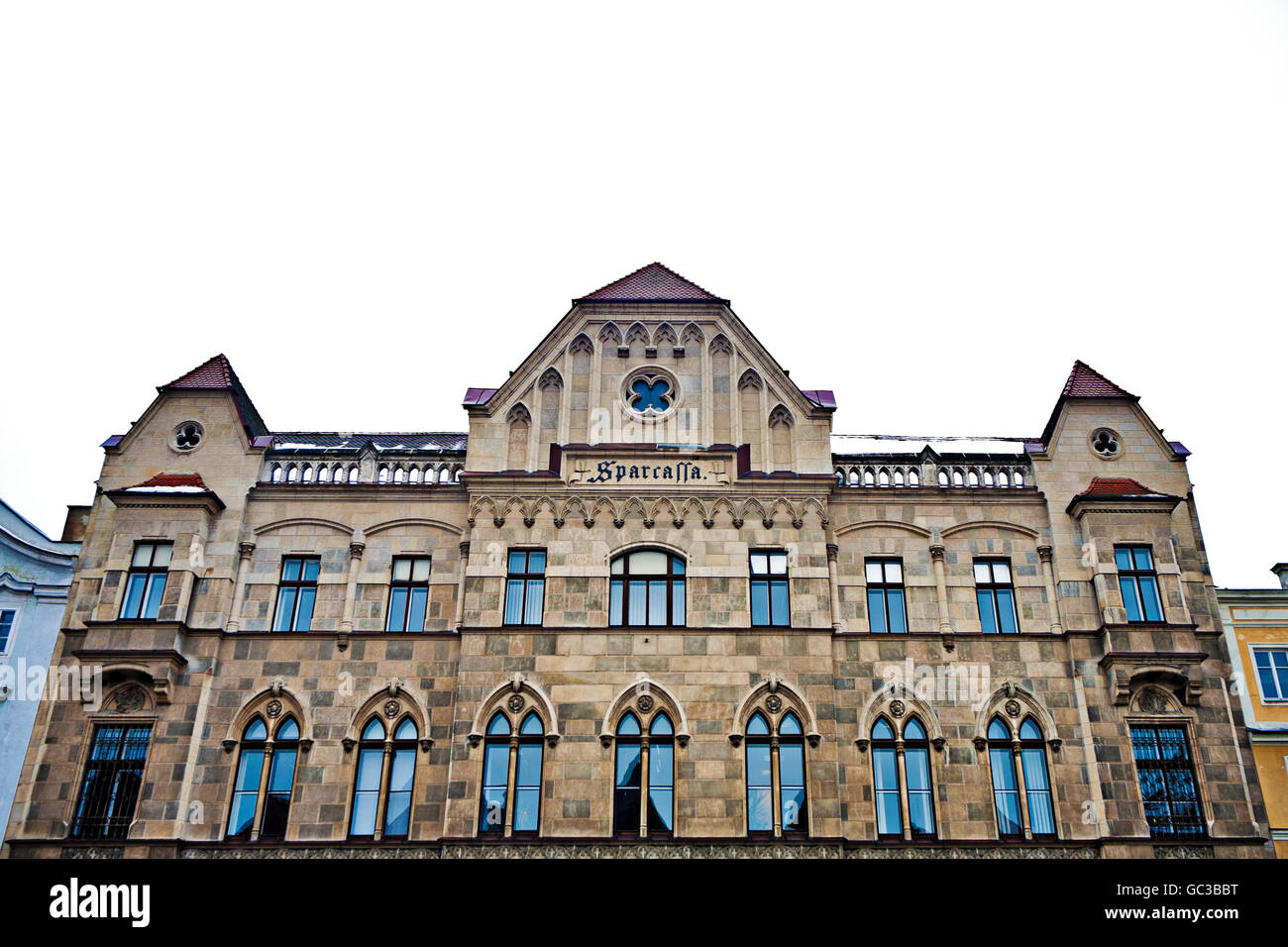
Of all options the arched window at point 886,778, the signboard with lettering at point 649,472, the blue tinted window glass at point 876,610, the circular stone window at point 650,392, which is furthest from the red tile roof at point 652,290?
the arched window at point 886,778

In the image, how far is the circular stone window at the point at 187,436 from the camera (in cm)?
2941

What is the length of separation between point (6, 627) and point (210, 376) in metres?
7.70

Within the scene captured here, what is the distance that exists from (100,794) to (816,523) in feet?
55.6

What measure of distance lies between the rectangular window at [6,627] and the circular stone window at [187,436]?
535 centimetres

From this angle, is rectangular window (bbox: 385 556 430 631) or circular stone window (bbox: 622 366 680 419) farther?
circular stone window (bbox: 622 366 680 419)

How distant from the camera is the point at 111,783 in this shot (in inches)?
1001

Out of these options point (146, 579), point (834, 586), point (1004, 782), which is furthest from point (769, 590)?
point (146, 579)

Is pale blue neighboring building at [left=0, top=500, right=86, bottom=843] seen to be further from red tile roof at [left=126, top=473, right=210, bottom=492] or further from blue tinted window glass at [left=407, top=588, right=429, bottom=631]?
blue tinted window glass at [left=407, top=588, right=429, bottom=631]

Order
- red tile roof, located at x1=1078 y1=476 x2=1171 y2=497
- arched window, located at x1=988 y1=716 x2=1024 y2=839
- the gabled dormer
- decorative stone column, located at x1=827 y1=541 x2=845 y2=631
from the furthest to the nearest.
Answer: the gabled dormer < red tile roof, located at x1=1078 y1=476 x2=1171 y2=497 < decorative stone column, located at x1=827 y1=541 x2=845 y2=631 < arched window, located at x1=988 y1=716 x2=1024 y2=839

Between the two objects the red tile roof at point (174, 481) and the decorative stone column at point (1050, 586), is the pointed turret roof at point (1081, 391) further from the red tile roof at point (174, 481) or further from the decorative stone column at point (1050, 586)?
the red tile roof at point (174, 481)

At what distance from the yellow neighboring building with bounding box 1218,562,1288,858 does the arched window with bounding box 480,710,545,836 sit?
16.2 metres

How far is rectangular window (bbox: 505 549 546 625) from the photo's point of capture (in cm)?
2669

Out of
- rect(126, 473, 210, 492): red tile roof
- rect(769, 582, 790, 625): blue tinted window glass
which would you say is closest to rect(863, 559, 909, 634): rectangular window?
rect(769, 582, 790, 625): blue tinted window glass
